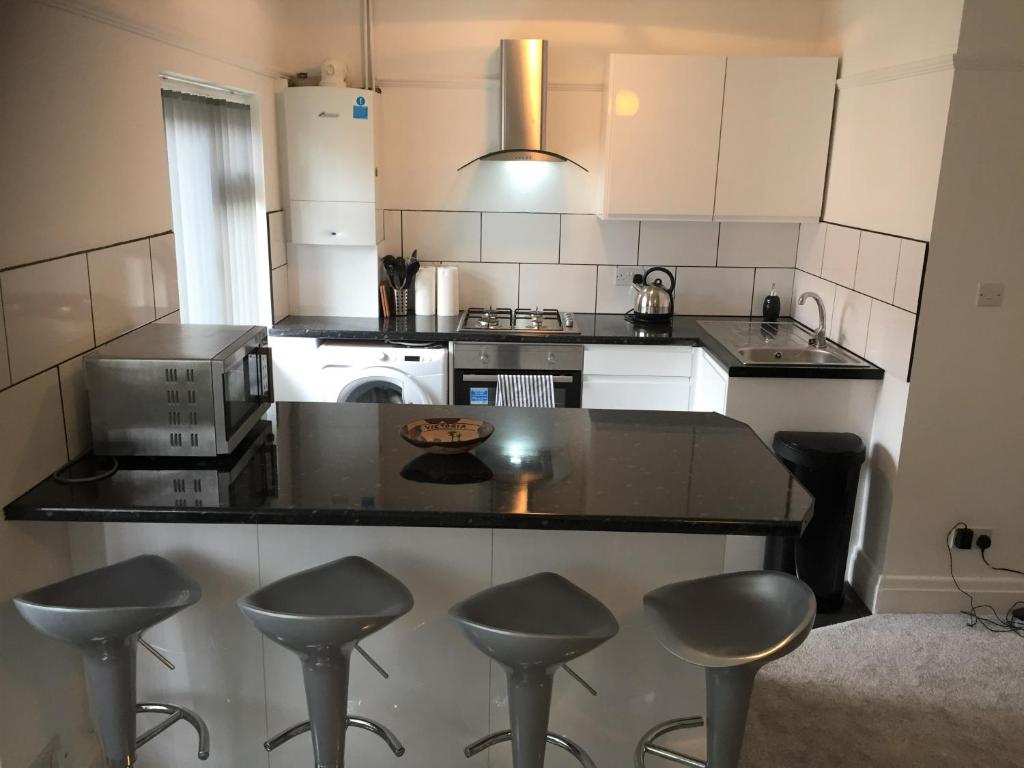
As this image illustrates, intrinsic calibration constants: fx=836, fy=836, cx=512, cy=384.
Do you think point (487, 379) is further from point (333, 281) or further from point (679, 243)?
point (679, 243)

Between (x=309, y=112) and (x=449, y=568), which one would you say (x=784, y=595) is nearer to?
(x=449, y=568)

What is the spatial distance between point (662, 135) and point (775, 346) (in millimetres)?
1055

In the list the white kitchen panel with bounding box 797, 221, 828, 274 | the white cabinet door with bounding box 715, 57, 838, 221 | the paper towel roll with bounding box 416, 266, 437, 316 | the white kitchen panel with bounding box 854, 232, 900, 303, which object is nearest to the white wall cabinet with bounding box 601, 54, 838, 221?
the white cabinet door with bounding box 715, 57, 838, 221

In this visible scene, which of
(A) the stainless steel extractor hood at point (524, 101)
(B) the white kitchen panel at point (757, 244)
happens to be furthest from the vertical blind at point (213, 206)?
(B) the white kitchen panel at point (757, 244)

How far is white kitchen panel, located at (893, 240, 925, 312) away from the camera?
288 centimetres

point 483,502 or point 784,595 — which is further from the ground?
point 483,502

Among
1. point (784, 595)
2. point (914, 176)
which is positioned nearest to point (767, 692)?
point (784, 595)

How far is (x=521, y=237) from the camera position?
4180 mm

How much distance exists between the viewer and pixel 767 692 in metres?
2.71

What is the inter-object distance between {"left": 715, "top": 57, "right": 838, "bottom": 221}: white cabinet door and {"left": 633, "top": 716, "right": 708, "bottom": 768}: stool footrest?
2448 millimetres

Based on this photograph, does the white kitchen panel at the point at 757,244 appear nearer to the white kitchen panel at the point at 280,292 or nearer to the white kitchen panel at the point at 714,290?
the white kitchen panel at the point at 714,290

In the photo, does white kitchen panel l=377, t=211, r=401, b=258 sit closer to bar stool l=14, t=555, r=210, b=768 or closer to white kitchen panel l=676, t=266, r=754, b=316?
white kitchen panel l=676, t=266, r=754, b=316

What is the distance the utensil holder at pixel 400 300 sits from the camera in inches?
160

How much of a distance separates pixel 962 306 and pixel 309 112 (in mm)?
2757
